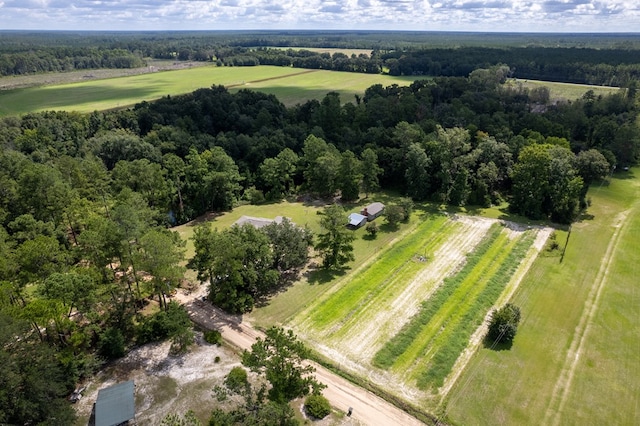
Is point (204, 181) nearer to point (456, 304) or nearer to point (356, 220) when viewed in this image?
point (356, 220)

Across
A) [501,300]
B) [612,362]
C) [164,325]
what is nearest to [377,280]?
[501,300]

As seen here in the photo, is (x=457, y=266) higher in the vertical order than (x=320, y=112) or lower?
lower

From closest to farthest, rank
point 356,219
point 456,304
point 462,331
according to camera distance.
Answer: point 462,331
point 456,304
point 356,219

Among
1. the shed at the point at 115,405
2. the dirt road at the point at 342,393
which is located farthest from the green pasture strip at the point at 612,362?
the shed at the point at 115,405

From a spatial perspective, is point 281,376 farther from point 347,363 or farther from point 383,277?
point 383,277

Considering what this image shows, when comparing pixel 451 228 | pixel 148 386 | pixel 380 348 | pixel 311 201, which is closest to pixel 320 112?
pixel 311 201

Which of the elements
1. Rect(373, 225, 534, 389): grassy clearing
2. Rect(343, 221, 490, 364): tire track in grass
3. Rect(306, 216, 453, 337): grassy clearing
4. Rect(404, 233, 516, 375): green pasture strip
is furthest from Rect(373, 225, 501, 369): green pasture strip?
Rect(306, 216, 453, 337): grassy clearing
